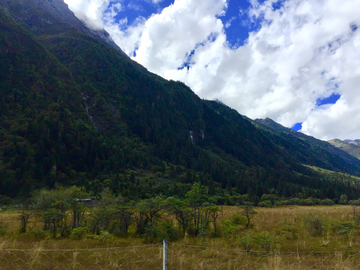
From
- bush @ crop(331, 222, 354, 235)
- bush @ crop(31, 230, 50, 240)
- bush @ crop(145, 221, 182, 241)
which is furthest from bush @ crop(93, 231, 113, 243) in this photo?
bush @ crop(331, 222, 354, 235)

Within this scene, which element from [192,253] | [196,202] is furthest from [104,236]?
[196,202]

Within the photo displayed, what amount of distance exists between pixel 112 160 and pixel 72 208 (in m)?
58.2

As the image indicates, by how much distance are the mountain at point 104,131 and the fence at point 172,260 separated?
33407 millimetres

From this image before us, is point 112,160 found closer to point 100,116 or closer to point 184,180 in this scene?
point 184,180

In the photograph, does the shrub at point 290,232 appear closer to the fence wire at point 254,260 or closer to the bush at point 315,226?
the bush at point 315,226

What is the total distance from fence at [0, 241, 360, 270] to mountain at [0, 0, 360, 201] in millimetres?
33407

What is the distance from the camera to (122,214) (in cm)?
1362

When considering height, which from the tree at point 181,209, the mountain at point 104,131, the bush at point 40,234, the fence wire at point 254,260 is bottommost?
the fence wire at point 254,260

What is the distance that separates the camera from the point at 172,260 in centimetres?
909

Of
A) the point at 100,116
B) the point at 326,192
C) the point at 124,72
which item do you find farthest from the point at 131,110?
the point at 326,192

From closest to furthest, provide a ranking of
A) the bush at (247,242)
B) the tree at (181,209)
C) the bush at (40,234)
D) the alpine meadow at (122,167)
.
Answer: the bush at (247,242), the tree at (181,209), the bush at (40,234), the alpine meadow at (122,167)

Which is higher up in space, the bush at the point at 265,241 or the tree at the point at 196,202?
the tree at the point at 196,202

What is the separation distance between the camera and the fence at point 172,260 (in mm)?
8258

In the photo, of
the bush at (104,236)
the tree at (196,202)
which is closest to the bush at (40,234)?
the bush at (104,236)
